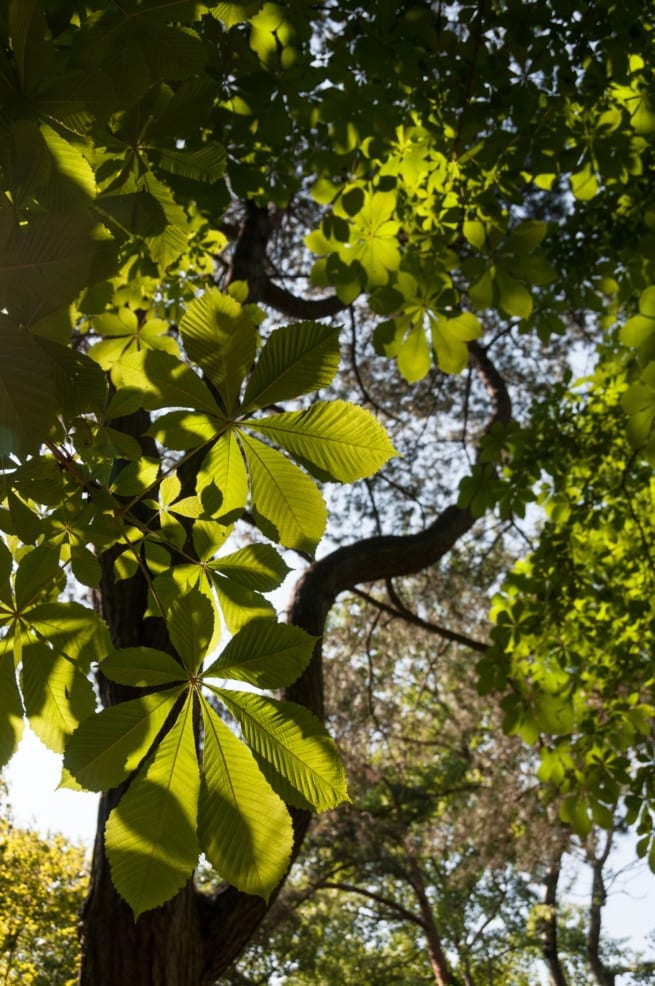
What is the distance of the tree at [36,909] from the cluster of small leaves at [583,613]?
1086 centimetres

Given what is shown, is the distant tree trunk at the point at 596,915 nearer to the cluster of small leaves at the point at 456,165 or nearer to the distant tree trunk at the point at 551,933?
the distant tree trunk at the point at 551,933

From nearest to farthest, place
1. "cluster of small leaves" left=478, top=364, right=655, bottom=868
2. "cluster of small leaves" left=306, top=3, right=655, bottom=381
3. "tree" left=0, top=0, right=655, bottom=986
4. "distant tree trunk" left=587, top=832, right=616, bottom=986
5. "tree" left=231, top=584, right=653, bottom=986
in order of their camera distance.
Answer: "tree" left=0, top=0, right=655, bottom=986, "cluster of small leaves" left=306, top=3, right=655, bottom=381, "cluster of small leaves" left=478, top=364, right=655, bottom=868, "tree" left=231, top=584, right=653, bottom=986, "distant tree trunk" left=587, top=832, right=616, bottom=986

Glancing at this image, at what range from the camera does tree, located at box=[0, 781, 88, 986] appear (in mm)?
11852

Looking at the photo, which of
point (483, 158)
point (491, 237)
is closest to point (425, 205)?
point (483, 158)

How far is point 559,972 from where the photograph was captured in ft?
52.1

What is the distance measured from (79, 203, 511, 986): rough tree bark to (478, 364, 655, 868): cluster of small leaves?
64cm

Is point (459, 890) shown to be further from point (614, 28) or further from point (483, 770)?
point (614, 28)

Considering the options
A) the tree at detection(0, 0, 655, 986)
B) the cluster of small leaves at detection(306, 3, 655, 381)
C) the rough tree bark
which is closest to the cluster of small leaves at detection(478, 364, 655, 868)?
the tree at detection(0, 0, 655, 986)

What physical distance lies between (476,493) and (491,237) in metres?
1.04

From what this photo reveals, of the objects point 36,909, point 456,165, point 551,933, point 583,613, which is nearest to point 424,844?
point 551,933

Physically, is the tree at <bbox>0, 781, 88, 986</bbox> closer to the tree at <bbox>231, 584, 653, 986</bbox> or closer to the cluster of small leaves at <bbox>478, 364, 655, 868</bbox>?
the tree at <bbox>231, 584, 653, 986</bbox>

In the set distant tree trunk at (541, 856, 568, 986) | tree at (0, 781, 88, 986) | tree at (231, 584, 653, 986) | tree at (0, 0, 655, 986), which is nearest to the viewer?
tree at (0, 0, 655, 986)

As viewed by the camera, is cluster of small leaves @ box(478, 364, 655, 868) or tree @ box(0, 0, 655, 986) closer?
tree @ box(0, 0, 655, 986)

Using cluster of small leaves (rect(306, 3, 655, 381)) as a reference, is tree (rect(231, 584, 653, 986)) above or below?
above
